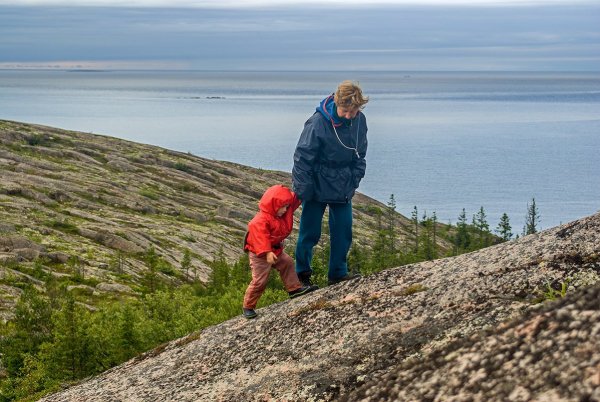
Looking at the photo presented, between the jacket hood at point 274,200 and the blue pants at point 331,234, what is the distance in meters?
0.81

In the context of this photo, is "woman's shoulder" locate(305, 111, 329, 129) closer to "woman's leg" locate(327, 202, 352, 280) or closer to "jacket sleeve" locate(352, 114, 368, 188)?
"jacket sleeve" locate(352, 114, 368, 188)

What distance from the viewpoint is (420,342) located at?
11.4 metres

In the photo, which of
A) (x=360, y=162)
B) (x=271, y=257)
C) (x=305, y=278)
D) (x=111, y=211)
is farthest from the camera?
(x=111, y=211)

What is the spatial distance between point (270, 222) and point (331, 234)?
1.74 m

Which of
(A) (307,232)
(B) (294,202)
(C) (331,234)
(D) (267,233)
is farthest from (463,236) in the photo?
(D) (267,233)

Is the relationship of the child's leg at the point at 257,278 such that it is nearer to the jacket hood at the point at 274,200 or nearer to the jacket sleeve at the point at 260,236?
the jacket sleeve at the point at 260,236

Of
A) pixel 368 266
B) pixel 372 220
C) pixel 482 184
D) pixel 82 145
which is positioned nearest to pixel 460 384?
pixel 368 266

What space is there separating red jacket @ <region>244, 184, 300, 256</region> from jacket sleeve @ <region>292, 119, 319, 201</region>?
0.24m

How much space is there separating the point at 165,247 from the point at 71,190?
23512 millimetres

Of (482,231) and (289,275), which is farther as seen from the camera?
(482,231)

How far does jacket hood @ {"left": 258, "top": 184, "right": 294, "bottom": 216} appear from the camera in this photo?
50.0ft

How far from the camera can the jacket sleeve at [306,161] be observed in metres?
15.4

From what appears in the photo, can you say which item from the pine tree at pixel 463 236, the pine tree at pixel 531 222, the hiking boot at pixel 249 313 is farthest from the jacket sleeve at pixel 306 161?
the pine tree at pixel 463 236

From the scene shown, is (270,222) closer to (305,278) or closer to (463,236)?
(305,278)
